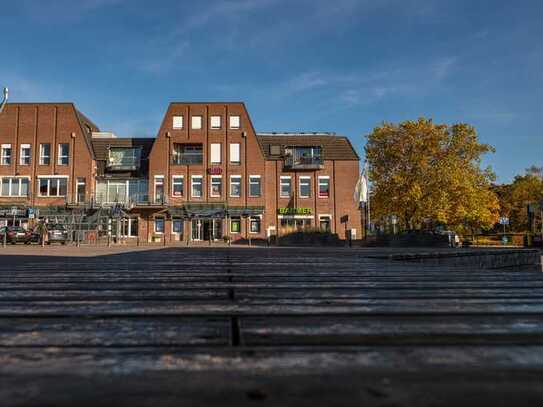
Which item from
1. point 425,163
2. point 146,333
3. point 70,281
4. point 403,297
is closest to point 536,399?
point 146,333

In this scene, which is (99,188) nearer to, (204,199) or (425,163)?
(204,199)

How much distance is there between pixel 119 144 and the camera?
42500mm

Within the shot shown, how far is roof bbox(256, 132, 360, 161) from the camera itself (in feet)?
139

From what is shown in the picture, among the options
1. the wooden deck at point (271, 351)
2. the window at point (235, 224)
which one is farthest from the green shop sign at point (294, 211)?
the wooden deck at point (271, 351)

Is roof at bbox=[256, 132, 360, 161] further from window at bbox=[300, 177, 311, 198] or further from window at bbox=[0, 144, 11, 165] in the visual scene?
window at bbox=[0, 144, 11, 165]

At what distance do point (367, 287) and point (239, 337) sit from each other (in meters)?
2.30

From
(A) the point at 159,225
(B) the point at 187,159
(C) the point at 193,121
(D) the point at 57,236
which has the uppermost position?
(C) the point at 193,121

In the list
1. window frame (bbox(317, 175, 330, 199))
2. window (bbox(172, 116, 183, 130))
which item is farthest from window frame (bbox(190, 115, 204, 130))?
window frame (bbox(317, 175, 330, 199))

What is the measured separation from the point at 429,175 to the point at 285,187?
1493 cm

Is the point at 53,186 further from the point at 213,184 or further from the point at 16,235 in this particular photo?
the point at 213,184

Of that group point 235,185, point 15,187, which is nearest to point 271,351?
point 235,185

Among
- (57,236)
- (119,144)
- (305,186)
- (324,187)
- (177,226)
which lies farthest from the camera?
(119,144)

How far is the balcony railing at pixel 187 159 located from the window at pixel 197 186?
1503 mm

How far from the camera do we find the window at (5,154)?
4078 centimetres
